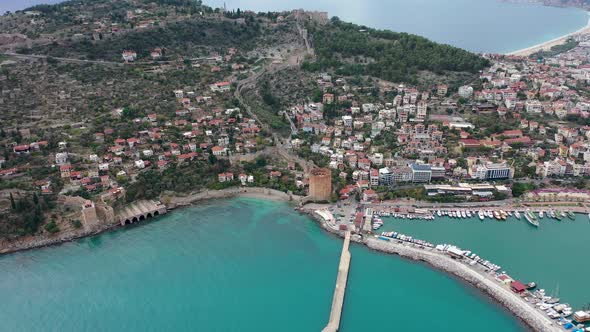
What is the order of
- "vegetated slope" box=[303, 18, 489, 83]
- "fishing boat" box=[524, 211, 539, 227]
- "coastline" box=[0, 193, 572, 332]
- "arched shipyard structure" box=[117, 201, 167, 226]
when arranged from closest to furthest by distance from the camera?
"coastline" box=[0, 193, 572, 332] → "fishing boat" box=[524, 211, 539, 227] → "arched shipyard structure" box=[117, 201, 167, 226] → "vegetated slope" box=[303, 18, 489, 83]

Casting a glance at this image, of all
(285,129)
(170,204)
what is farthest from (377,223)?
(285,129)

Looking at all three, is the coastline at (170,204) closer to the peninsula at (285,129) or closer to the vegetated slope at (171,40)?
the peninsula at (285,129)

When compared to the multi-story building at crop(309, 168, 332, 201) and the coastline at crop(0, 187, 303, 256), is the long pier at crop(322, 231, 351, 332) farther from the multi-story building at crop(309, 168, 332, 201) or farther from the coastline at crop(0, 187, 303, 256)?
the coastline at crop(0, 187, 303, 256)

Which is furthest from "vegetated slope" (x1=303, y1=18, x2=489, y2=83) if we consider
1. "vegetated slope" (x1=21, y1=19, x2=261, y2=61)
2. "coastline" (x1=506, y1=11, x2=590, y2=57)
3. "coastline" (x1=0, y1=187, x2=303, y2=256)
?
"coastline" (x1=0, y1=187, x2=303, y2=256)

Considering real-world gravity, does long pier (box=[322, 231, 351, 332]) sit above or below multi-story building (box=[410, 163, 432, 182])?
below

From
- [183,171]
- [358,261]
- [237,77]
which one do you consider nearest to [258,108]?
[237,77]

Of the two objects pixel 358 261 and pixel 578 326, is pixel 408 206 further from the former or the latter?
pixel 578 326
